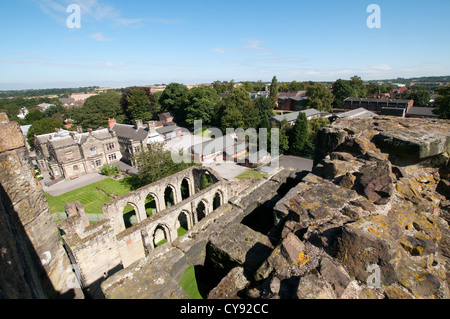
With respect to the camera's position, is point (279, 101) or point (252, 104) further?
point (279, 101)

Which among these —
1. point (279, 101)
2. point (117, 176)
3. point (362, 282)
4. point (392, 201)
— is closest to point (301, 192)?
point (392, 201)

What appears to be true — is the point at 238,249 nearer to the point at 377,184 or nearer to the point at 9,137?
the point at 377,184

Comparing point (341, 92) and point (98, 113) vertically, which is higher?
point (341, 92)

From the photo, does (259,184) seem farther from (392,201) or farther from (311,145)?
(311,145)

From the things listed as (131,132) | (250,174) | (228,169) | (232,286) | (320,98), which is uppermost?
(320,98)

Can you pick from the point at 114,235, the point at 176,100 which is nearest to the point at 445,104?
the point at 114,235

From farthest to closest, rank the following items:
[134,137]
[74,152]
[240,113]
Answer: [240,113], [134,137], [74,152]

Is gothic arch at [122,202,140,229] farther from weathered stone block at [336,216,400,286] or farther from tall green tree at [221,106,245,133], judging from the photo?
tall green tree at [221,106,245,133]

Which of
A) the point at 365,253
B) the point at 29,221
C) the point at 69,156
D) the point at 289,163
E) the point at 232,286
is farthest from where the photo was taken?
the point at 289,163
